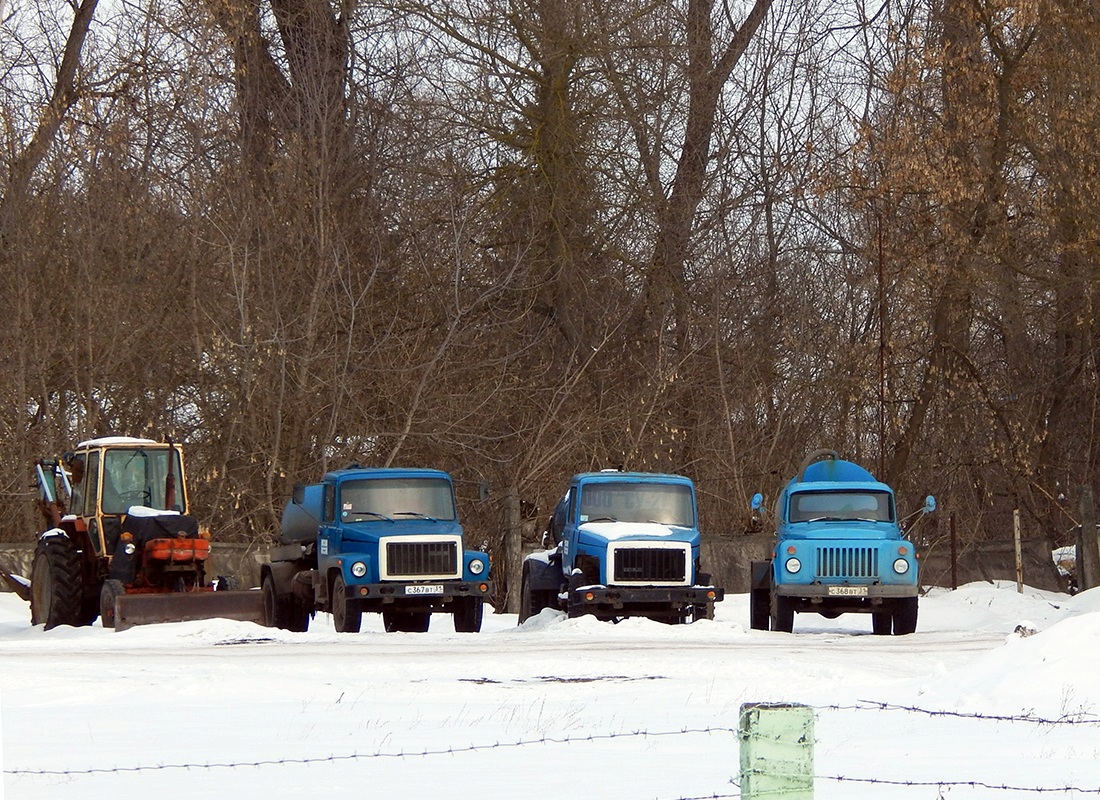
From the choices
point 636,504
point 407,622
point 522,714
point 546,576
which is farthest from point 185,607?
point 522,714

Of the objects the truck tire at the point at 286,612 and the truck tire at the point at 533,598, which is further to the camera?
the truck tire at the point at 286,612

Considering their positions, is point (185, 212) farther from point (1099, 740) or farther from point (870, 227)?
point (1099, 740)

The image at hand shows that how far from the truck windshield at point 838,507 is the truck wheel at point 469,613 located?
15.0 feet

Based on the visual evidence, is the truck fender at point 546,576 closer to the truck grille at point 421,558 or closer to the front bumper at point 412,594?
the front bumper at point 412,594

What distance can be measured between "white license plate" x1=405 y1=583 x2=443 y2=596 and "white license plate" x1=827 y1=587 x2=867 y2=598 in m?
5.23

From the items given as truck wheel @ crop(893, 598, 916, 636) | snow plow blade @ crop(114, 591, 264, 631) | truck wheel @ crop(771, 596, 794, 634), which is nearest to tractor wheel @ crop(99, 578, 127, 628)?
snow plow blade @ crop(114, 591, 264, 631)

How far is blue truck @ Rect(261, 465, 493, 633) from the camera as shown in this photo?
76.7 feet

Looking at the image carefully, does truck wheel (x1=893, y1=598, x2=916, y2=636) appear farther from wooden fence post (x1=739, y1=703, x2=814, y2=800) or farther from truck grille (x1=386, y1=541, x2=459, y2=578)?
wooden fence post (x1=739, y1=703, x2=814, y2=800)

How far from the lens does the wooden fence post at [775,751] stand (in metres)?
6.47

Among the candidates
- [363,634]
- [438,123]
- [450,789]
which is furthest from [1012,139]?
[450,789]

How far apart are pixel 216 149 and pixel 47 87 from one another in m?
3.81

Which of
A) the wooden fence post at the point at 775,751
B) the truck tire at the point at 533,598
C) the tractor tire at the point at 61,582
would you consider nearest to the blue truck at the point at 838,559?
the truck tire at the point at 533,598

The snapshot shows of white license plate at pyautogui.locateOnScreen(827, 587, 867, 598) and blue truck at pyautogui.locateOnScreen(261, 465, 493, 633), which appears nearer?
blue truck at pyautogui.locateOnScreen(261, 465, 493, 633)

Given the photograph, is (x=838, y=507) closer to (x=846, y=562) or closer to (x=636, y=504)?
(x=846, y=562)
